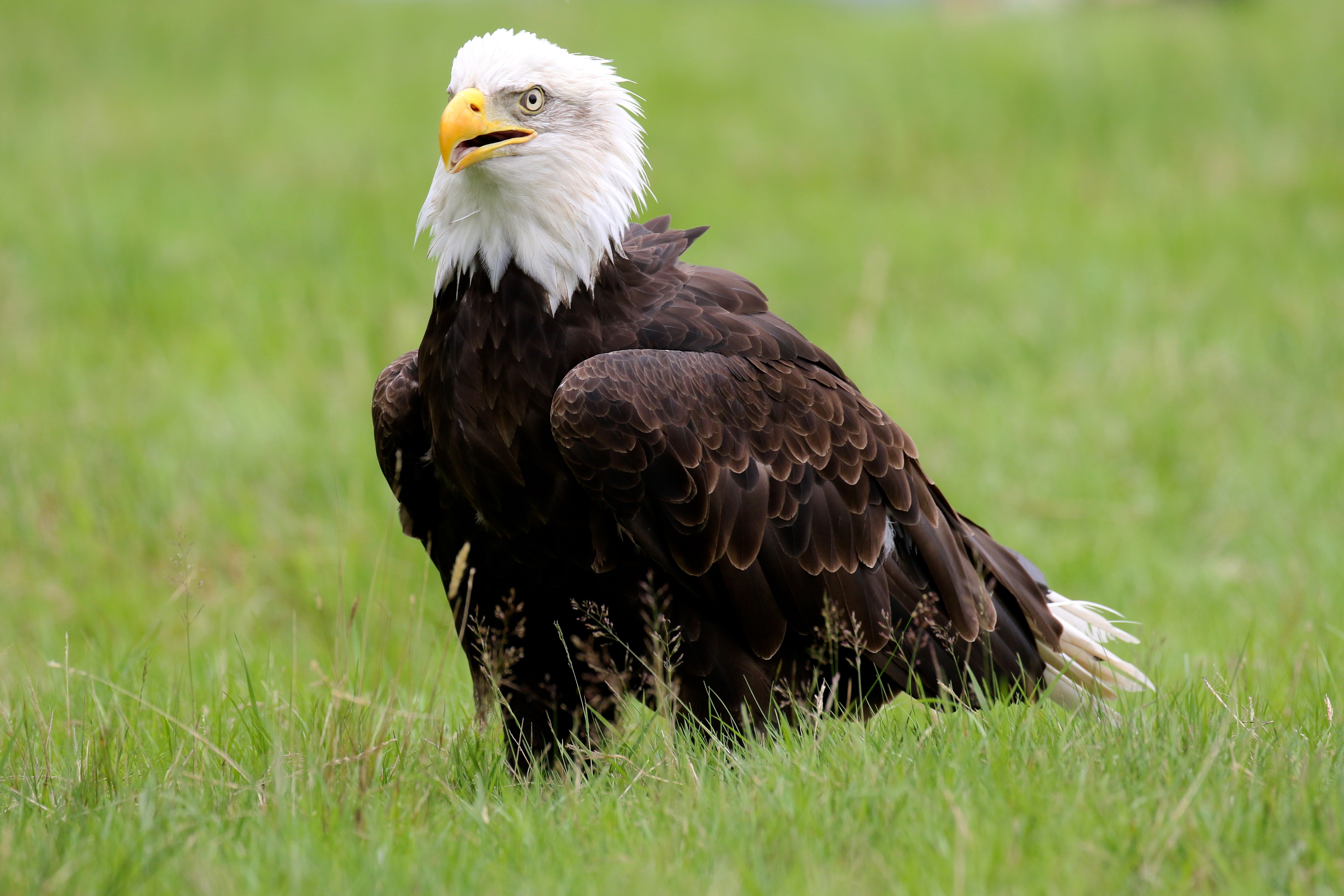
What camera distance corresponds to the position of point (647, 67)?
16.4 meters

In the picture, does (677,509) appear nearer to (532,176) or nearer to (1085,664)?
(532,176)

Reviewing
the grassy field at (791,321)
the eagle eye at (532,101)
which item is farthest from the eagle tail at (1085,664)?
the eagle eye at (532,101)

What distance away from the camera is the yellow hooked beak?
12.7 ft

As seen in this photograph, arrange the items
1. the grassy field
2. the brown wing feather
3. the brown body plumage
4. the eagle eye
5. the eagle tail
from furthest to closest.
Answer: the eagle tail, the eagle eye, the brown body plumage, the brown wing feather, the grassy field

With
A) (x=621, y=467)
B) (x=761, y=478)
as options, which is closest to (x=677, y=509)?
(x=621, y=467)

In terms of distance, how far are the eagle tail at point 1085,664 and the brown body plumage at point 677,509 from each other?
0.11 metres

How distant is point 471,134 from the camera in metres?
3.90

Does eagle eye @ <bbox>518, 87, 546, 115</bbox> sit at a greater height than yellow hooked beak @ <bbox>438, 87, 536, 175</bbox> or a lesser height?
greater

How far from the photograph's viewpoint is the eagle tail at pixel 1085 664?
15.6 feet

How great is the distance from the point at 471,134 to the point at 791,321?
656 centimetres

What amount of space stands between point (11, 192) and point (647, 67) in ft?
26.5

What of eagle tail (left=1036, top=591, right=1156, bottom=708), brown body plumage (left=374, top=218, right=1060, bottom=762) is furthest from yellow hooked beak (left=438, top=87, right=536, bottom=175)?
eagle tail (left=1036, top=591, right=1156, bottom=708)

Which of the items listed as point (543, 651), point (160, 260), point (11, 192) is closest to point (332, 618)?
point (543, 651)

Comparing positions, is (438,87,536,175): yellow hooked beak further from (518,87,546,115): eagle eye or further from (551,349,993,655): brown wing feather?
(551,349,993,655): brown wing feather
